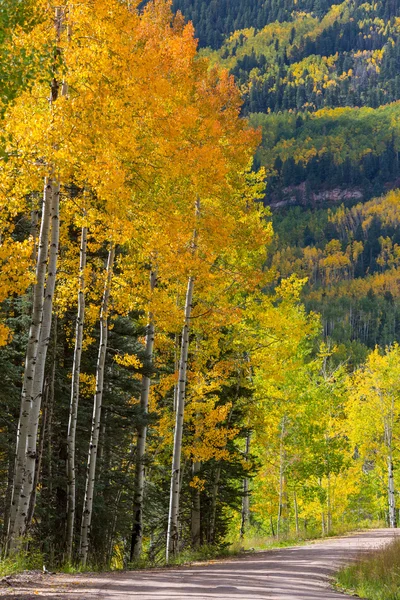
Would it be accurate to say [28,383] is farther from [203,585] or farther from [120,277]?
[120,277]

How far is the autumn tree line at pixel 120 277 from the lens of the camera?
11.8 metres

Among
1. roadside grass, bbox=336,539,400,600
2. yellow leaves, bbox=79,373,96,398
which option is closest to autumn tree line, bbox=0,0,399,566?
yellow leaves, bbox=79,373,96,398

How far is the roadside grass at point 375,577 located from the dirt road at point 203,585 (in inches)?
17.0

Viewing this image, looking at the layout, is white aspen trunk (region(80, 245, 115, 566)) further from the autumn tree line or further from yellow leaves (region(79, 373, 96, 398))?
yellow leaves (region(79, 373, 96, 398))

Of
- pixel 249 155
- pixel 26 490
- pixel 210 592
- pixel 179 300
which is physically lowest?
pixel 210 592

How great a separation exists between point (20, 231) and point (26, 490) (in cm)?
969

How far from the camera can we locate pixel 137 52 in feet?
50.3

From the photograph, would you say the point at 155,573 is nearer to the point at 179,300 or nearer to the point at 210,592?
the point at 210,592

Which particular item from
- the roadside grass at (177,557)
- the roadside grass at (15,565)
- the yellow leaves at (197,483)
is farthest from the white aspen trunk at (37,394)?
the yellow leaves at (197,483)

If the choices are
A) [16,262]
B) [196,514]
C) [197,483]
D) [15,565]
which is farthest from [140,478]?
[16,262]

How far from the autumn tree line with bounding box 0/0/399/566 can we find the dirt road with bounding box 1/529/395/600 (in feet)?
6.57

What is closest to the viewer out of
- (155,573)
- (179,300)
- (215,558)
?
(155,573)

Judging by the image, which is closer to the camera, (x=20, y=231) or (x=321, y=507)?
(x=20, y=231)

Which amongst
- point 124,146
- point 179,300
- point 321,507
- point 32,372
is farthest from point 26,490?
point 321,507
